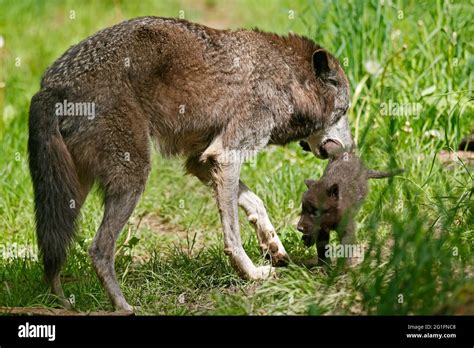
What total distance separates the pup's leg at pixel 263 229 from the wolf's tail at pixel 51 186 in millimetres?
1393

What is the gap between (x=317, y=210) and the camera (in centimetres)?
643

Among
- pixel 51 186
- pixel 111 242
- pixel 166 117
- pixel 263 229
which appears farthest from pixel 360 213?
pixel 51 186

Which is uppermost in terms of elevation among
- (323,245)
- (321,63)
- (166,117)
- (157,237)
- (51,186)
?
(321,63)

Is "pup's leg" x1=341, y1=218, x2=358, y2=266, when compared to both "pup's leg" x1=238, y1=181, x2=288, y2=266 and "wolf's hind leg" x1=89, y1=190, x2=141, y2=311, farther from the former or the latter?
"wolf's hind leg" x1=89, y1=190, x2=141, y2=311

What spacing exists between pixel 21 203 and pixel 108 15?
17.7ft

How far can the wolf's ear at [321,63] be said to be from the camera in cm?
730

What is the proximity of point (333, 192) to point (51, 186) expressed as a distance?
6.26 ft

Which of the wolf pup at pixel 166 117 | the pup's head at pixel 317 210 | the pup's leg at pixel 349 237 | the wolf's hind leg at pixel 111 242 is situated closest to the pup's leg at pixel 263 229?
the wolf pup at pixel 166 117

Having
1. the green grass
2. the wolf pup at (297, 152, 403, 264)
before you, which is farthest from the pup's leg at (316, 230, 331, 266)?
the green grass

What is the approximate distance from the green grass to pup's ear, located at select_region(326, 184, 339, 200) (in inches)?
12.8

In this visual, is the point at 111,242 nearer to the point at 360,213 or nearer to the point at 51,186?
the point at 51,186

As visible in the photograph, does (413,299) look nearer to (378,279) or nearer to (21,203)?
(378,279)

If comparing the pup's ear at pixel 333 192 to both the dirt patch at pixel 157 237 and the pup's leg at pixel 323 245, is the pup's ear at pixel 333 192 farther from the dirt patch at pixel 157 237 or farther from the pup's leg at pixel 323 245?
the dirt patch at pixel 157 237

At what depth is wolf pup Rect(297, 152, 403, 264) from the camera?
643 centimetres
